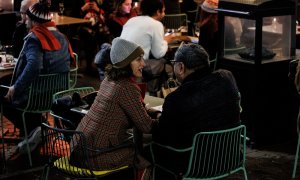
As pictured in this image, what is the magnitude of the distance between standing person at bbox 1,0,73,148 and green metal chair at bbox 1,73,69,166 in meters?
0.06

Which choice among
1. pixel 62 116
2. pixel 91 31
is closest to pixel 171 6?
pixel 91 31

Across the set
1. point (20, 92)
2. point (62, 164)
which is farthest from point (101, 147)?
point (20, 92)

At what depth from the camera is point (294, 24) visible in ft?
21.8

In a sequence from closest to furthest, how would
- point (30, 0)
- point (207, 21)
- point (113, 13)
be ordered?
1. point (30, 0)
2. point (207, 21)
3. point (113, 13)

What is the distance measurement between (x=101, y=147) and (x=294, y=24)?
314cm

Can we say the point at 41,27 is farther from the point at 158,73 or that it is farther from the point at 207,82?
the point at 207,82

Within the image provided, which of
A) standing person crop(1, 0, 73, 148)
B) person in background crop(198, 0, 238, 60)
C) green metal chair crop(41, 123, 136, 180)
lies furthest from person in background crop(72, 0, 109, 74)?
green metal chair crop(41, 123, 136, 180)

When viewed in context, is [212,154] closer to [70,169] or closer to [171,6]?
[70,169]

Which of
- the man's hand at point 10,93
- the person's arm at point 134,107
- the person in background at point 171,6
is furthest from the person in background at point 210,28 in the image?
→ the person in background at point 171,6

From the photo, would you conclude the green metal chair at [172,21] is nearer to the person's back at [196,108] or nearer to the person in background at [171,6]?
the person in background at [171,6]

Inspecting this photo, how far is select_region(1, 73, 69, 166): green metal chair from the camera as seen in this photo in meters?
6.12

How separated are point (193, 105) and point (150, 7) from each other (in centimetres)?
310

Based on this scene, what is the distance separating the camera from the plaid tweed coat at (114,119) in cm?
430

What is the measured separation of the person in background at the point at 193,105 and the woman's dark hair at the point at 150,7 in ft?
9.11
